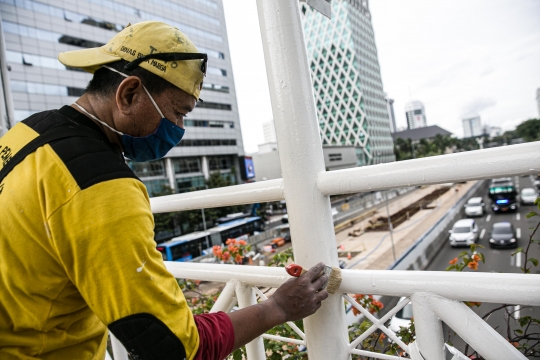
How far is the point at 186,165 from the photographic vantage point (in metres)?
23.4

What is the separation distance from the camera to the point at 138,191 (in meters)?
0.58

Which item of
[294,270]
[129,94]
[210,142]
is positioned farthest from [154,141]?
[210,142]

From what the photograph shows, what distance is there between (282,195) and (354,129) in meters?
6.02

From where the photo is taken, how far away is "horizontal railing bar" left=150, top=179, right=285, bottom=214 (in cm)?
93

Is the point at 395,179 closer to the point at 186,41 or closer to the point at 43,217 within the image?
the point at 186,41

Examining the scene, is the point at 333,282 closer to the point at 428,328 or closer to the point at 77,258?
the point at 428,328

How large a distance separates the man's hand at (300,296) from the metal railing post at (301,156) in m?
0.10

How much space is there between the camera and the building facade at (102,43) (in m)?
15.1

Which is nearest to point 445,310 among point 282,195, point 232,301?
point 282,195

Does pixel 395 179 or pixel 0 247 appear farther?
pixel 395 179

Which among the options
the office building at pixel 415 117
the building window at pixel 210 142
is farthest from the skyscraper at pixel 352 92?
the building window at pixel 210 142

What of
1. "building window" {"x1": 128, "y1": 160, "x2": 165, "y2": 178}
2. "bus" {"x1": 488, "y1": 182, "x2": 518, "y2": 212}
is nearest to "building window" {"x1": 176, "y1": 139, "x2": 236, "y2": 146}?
"building window" {"x1": 128, "y1": 160, "x2": 165, "y2": 178}

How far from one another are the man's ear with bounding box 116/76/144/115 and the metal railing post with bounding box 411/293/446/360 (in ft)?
2.63

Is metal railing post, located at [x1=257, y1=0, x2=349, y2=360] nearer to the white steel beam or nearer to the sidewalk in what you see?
the white steel beam
